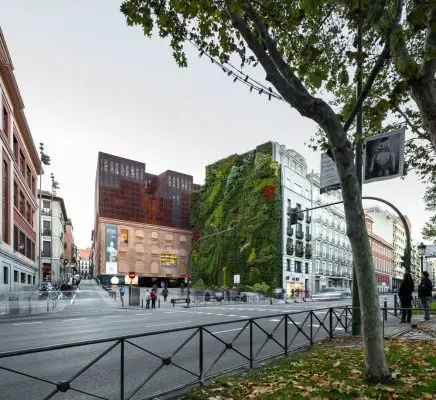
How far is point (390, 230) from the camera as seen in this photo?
102312mm

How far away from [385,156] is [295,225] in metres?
46.2

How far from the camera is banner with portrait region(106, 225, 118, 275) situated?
230ft

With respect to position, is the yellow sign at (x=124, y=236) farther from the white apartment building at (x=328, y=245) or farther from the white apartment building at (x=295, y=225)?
the white apartment building at (x=328, y=245)

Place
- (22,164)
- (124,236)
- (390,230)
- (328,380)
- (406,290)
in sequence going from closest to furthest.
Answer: (328,380) < (406,290) < (22,164) < (124,236) < (390,230)

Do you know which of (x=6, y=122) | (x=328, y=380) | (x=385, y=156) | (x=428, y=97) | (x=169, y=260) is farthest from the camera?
(x=169, y=260)

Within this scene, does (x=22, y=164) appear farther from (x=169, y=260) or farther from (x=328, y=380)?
(x=169, y=260)

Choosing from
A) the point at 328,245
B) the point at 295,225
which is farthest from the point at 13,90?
the point at 328,245

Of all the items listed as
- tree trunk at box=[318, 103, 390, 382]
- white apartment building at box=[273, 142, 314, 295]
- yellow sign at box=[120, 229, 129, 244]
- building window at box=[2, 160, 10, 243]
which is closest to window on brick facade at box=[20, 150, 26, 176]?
building window at box=[2, 160, 10, 243]

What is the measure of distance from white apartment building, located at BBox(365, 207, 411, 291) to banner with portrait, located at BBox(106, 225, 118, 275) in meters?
62.3

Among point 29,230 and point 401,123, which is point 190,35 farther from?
point 29,230

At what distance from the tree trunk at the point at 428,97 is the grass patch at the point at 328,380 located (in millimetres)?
3879

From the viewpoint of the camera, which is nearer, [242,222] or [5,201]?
[5,201]

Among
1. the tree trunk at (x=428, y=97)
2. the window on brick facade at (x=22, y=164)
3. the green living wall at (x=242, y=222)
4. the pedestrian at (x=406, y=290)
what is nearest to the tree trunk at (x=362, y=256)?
the tree trunk at (x=428, y=97)

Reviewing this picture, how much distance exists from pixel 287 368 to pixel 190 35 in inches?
264
